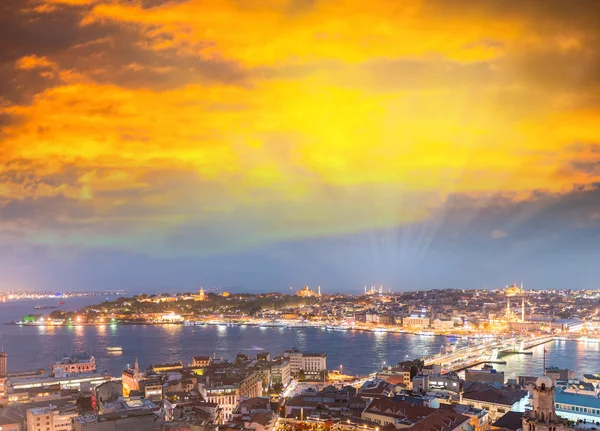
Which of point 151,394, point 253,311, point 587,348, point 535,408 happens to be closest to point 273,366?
point 151,394

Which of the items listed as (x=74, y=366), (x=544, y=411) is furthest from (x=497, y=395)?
(x=74, y=366)

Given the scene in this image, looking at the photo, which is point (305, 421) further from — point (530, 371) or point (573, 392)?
point (530, 371)

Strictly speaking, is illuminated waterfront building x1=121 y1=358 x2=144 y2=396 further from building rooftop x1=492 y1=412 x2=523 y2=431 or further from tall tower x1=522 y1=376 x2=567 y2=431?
tall tower x1=522 y1=376 x2=567 y2=431

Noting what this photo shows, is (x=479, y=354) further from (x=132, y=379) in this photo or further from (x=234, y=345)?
(x=132, y=379)

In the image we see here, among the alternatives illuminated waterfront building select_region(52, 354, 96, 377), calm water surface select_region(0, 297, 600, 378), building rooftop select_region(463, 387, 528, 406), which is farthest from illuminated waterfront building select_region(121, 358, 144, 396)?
building rooftop select_region(463, 387, 528, 406)

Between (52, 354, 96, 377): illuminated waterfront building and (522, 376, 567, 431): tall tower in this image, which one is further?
(52, 354, 96, 377): illuminated waterfront building

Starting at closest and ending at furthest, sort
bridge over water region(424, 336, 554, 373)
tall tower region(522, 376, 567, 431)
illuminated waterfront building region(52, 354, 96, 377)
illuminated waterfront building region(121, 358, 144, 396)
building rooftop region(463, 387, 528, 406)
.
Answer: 1. tall tower region(522, 376, 567, 431)
2. building rooftop region(463, 387, 528, 406)
3. illuminated waterfront building region(121, 358, 144, 396)
4. illuminated waterfront building region(52, 354, 96, 377)
5. bridge over water region(424, 336, 554, 373)
